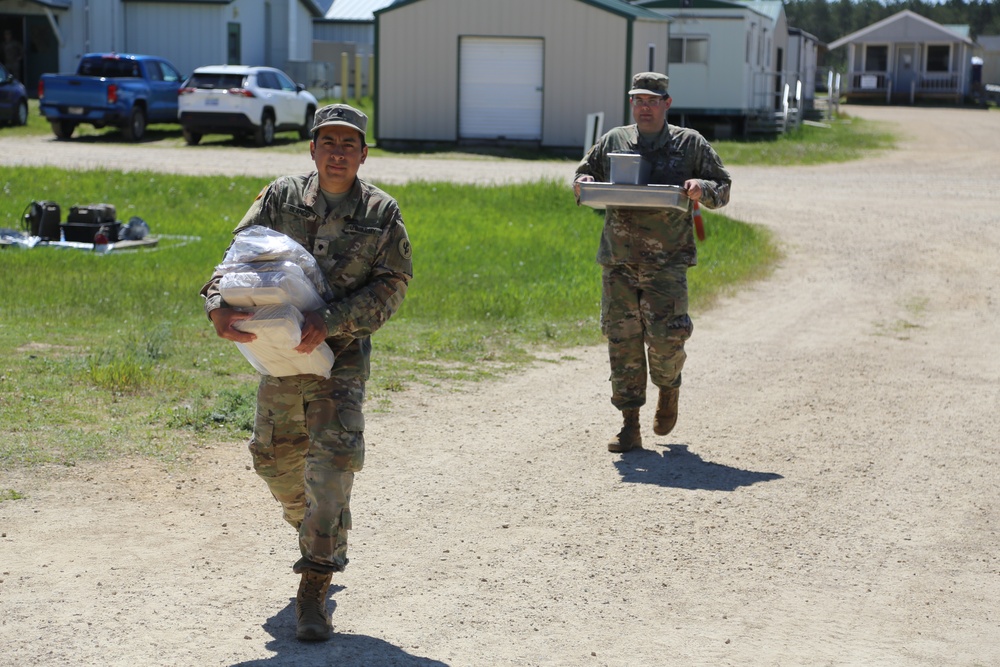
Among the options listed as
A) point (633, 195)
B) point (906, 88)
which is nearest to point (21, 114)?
point (633, 195)

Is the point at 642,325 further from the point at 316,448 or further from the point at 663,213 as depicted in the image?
the point at 316,448

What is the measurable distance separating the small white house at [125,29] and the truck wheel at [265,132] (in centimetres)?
947

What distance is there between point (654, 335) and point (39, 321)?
5.37 m

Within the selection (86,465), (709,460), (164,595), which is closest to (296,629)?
(164,595)

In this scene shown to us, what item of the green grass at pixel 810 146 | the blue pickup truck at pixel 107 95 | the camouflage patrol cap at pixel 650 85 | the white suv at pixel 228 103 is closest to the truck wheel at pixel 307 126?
the white suv at pixel 228 103

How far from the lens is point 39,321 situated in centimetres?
1028

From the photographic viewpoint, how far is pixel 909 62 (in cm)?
6669

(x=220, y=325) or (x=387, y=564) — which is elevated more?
(x=220, y=325)

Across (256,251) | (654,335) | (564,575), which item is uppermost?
(256,251)

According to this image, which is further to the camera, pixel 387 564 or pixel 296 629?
pixel 387 564

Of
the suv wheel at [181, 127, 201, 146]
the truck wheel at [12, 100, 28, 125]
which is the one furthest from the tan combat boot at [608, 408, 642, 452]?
the truck wheel at [12, 100, 28, 125]

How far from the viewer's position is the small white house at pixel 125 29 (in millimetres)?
36844

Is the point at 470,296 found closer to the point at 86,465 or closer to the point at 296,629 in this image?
the point at 86,465

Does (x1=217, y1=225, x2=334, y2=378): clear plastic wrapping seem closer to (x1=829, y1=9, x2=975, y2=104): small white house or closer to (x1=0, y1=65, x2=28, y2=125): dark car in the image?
(x1=0, y1=65, x2=28, y2=125): dark car
